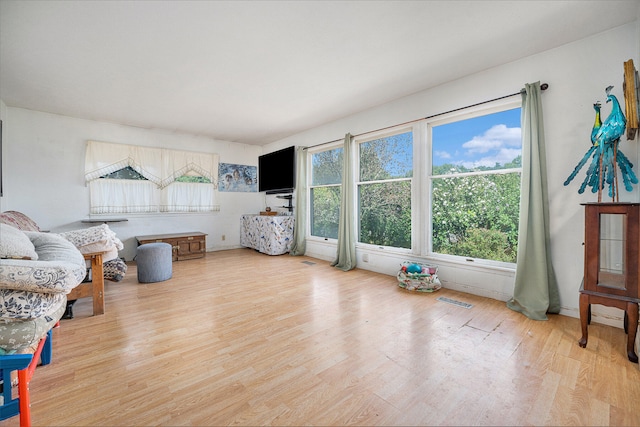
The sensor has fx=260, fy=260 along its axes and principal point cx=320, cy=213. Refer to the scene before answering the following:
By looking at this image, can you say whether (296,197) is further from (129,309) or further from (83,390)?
(83,390)

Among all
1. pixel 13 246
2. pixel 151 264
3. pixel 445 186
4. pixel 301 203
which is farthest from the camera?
pixel 301 203

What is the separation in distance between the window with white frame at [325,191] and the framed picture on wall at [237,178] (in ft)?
6.29

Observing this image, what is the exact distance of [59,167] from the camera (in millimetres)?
4332

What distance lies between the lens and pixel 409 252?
11.8ft

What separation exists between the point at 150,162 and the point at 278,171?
98.2 inches

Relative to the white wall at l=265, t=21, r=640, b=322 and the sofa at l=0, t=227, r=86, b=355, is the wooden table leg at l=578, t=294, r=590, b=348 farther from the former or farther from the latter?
the sofa at l=0, t=227, r=86, b=355

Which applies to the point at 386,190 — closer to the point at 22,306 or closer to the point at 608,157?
the point at 608,157

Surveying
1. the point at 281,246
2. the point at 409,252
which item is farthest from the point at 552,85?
the point at 281,246

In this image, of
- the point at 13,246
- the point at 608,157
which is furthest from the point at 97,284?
the point at 608,157

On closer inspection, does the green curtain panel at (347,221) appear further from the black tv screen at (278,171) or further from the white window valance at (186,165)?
the white window valance at (186,165)

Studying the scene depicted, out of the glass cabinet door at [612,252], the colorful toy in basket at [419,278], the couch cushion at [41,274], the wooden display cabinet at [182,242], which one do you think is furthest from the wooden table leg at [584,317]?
the wooden display cabinet at [182,242]

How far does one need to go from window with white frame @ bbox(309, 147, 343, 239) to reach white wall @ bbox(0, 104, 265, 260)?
8.87 ft

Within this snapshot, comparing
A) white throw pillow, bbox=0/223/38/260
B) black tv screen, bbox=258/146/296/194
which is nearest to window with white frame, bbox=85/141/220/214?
black tv screen, bbox=258/146/296/194

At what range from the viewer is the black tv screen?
17.9 ft
